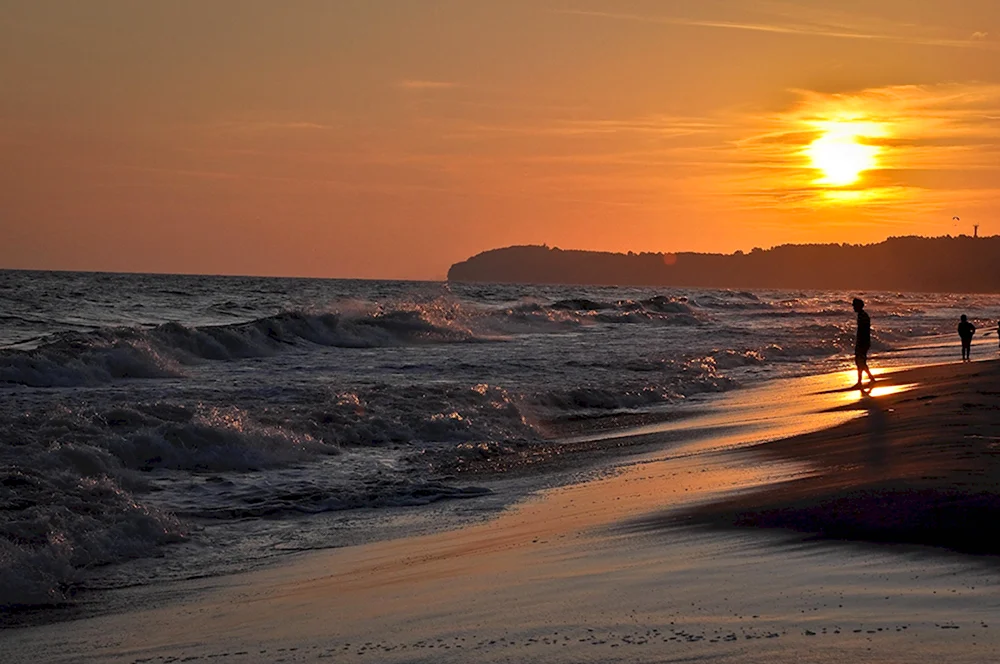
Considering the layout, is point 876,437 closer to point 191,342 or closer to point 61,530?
point 61,530

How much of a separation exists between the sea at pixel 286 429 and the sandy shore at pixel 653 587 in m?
1.13

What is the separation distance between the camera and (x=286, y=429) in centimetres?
1517

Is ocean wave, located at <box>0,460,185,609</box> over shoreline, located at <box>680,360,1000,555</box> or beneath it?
beneath

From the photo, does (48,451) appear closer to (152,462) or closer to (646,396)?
(152,462)

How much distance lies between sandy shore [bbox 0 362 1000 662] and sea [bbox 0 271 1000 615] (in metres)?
1.13

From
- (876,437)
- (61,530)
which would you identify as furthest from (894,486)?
(61,530)

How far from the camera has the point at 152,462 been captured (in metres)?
13.1

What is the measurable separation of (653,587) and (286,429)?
9.79 m

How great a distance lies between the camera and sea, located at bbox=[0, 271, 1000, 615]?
912 cm

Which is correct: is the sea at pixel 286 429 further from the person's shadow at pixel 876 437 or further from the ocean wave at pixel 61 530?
the person's shadow at pixel 876 437

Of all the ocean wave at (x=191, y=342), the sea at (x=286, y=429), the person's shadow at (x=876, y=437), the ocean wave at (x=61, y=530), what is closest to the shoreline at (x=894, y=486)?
the person's shadow at (x=876, y=437)

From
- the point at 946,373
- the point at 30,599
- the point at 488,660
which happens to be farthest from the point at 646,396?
the point at 488,660

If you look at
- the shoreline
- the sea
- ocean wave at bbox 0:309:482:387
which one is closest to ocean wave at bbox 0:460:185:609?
the sea

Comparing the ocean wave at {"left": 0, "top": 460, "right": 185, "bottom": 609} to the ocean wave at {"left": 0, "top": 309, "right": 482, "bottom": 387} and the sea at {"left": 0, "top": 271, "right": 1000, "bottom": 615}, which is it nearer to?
the sea at {"left": 0, "top": 271, "right": 1000, "bottom": 615}
